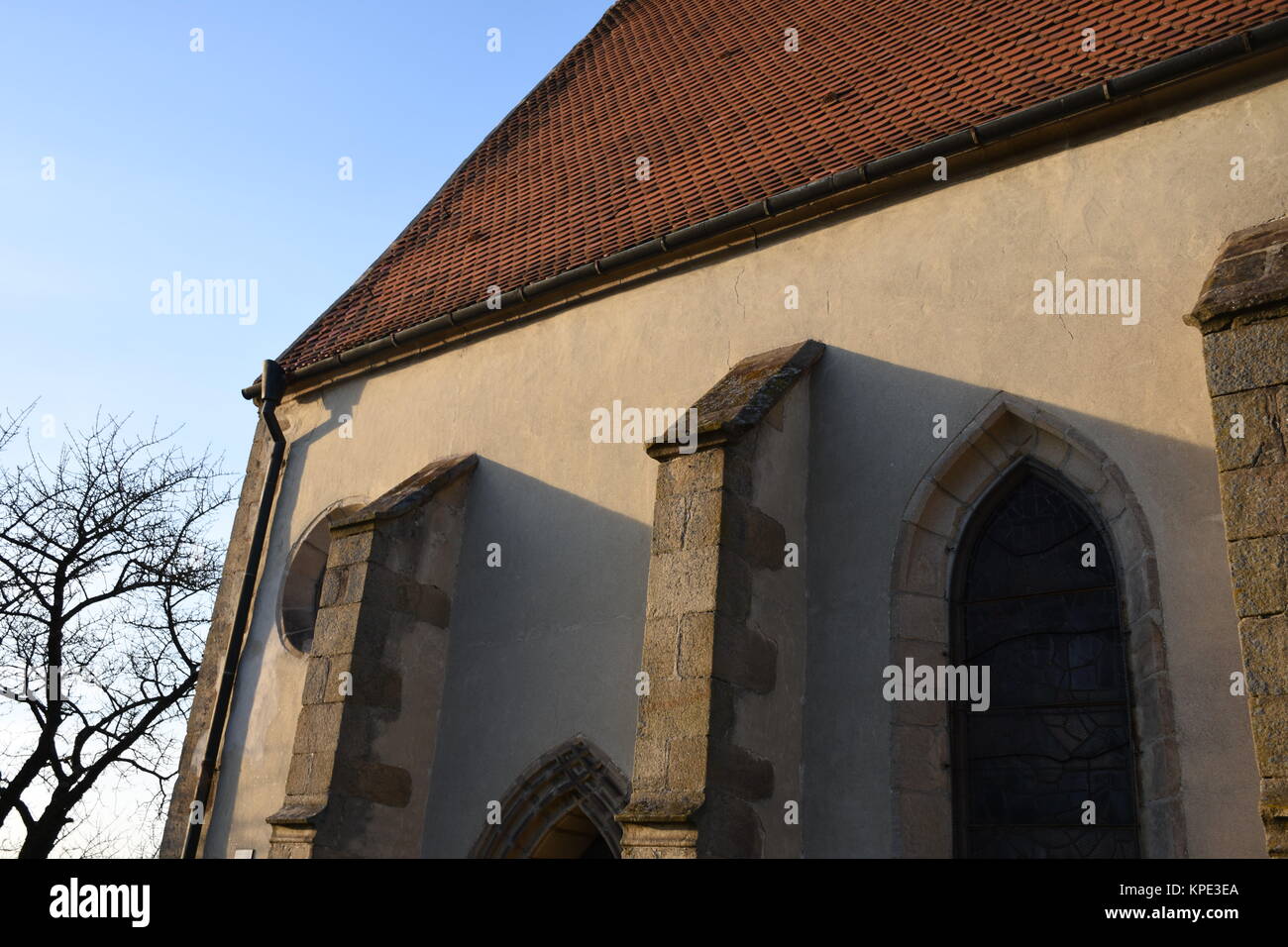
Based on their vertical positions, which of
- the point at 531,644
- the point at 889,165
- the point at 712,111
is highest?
the point at 712,111

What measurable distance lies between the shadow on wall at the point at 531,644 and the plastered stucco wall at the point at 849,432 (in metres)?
0.02

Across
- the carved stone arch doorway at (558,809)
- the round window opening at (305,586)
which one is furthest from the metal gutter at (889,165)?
the carved stone arch doorway at (558,809)

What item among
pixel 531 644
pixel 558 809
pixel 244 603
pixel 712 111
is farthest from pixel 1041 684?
pixel 244 603

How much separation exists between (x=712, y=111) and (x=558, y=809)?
20.5ft

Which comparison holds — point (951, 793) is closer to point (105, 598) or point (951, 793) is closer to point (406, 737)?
point (406, 737)

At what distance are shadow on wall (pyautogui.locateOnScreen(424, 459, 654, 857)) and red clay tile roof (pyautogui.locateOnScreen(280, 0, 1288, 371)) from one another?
2.26m

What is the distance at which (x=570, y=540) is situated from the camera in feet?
27.6

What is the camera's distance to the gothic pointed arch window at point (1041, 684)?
5883mm

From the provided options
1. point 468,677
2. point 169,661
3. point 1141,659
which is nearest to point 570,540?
point 468,677

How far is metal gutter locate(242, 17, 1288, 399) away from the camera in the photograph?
21.2ft

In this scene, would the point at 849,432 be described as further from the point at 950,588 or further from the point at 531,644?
the point at 531,644

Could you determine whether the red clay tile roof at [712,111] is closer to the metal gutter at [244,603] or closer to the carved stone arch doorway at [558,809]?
the metal gutter at [244,603]

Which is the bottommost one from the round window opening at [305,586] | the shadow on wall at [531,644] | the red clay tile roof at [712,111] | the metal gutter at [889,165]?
the shadow on wall at [531,644]

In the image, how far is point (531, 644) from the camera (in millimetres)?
8320
